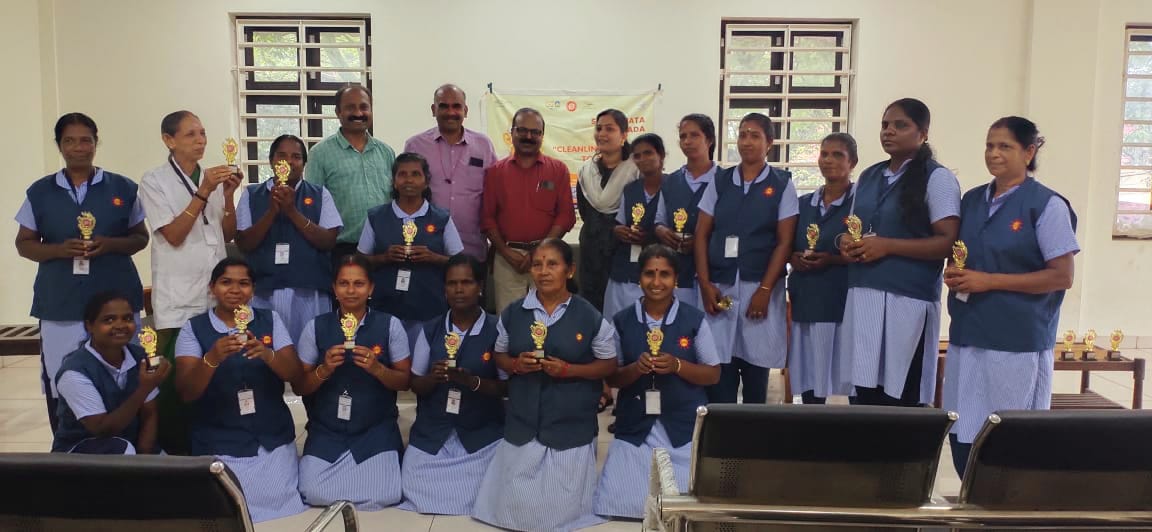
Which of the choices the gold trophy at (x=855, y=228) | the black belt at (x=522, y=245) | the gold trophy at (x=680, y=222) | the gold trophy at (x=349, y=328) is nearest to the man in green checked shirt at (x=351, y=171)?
the black belt at (x=522, y=245)

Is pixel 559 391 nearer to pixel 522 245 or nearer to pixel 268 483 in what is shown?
pixel 268 483

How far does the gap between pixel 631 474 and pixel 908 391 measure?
1226 mm

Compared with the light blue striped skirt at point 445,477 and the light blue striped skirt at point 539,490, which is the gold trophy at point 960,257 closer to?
the light blue striped skirt at point 539,490

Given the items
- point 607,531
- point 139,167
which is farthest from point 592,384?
point 139,167

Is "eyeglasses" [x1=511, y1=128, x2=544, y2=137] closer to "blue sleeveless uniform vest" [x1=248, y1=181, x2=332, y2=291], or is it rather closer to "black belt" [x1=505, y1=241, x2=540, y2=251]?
"black belt" [x1=505, y1=241, x2=540, y2=251]

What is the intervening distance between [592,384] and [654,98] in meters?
3.97

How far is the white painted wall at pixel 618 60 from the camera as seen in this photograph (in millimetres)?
6496

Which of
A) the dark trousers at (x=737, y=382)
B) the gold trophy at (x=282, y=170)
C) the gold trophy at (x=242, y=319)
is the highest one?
the gold trophy at (x=282, y=170)

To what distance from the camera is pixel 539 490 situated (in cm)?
310

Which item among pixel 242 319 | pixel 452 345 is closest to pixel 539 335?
pixel 452 345

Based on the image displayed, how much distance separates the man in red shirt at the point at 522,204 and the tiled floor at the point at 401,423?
1082mm

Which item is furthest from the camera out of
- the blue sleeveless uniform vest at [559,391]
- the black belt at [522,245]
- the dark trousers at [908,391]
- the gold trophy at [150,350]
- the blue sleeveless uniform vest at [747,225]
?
the black belt at [522,245]

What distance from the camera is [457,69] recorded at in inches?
261

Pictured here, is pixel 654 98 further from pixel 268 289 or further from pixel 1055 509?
pixel 1055 509
